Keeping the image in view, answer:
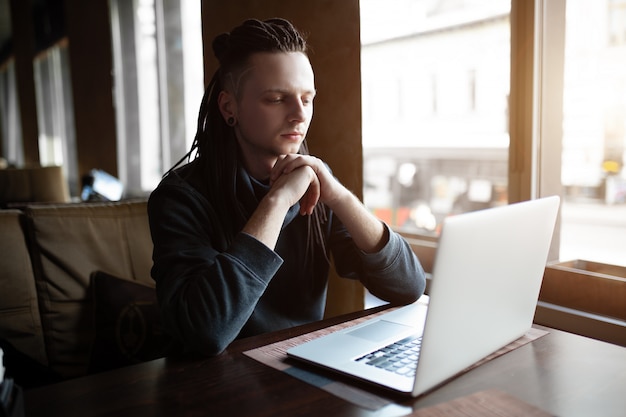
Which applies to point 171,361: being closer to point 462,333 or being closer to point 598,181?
point 462,333

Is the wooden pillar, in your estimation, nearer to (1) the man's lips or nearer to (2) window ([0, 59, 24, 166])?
(1) the man's lips

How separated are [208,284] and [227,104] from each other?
517 millimetres

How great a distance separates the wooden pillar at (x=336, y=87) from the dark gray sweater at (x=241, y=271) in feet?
1.06

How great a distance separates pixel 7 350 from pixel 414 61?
1.79m

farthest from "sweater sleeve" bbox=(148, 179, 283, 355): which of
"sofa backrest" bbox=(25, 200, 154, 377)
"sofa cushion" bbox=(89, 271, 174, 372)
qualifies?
"sofa backrest" bbox=(25, 200, 154, 377)

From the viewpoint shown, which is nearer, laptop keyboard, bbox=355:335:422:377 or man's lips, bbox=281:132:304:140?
laptop keyboard, bbox=355:335:422:377

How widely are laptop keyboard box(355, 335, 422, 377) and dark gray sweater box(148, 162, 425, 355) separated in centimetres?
25

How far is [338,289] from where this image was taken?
1865 millimetres

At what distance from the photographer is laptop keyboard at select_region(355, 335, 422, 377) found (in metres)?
0.91

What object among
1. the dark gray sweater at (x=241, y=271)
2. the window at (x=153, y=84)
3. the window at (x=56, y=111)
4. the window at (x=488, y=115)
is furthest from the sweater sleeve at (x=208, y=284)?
the window at (x=56, y=111)

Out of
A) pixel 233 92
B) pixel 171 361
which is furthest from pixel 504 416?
pixel 233 92

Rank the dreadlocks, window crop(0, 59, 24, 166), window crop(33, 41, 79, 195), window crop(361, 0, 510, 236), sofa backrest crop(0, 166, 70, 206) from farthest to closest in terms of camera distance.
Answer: window crop(0, 59, 24, 166) < window crop(33, 41, 79, 195) < sofa backrest crop(0, 166, 70, 206) < window crop(361, 0, 510, 236) < the dreadlocks

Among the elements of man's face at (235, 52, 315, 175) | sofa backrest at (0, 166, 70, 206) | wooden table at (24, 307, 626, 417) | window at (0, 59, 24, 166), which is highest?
window at (0, 59, 24, 166)

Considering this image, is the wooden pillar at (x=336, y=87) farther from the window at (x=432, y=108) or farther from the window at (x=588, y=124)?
the window at (x=588, y=124)
